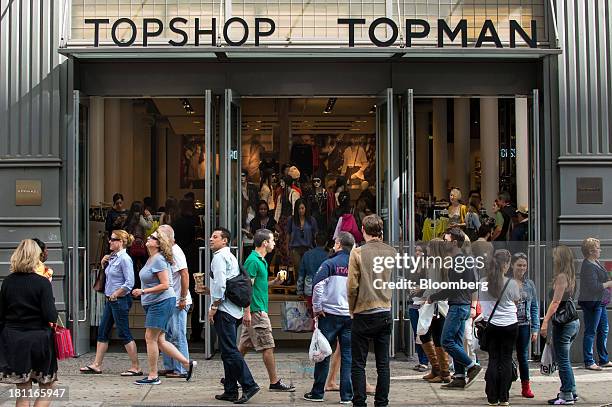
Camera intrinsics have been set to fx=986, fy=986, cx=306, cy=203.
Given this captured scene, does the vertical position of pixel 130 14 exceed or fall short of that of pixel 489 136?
it exceeds it

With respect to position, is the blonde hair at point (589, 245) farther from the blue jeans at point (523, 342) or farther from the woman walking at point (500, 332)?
the woman walking at point (500, 332)

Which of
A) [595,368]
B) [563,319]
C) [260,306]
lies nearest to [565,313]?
[563,319]

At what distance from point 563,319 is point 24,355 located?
5.55 m

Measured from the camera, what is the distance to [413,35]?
13328mm

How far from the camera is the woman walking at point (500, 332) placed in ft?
33.2

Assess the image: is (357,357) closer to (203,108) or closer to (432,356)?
(432,356)

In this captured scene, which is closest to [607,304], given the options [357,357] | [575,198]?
[575,198]

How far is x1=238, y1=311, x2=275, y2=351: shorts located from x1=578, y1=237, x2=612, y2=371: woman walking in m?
4.26

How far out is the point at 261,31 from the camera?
1348 centimetres

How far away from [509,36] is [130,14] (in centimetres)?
523

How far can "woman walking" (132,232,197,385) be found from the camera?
11203 millimetres

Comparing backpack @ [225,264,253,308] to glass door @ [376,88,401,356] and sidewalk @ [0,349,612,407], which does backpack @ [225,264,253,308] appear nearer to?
sidewalk @ [0,349,612,407]

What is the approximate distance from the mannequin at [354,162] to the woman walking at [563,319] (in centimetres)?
503
